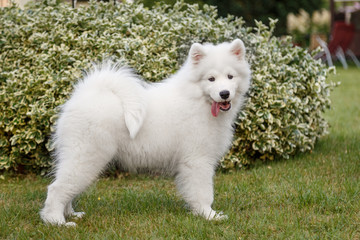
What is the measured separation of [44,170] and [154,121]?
2.00 m

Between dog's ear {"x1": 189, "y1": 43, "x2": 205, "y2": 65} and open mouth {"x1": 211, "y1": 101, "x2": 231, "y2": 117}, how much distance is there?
0.34m

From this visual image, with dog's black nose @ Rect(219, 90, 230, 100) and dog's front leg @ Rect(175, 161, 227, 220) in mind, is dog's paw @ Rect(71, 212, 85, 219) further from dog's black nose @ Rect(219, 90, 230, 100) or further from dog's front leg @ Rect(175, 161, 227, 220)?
dog's black nose @ Rect(219, 90, 230, 100)

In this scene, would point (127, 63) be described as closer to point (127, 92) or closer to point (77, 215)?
point (127, 92)

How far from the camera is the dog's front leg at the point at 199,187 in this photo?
3684 mm

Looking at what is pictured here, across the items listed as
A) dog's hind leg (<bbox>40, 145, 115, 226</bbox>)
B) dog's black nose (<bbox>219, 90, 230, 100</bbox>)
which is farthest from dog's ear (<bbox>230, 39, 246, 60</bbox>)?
dog's hind leg (<bbox>40, 145, 115, 226</bbox>)

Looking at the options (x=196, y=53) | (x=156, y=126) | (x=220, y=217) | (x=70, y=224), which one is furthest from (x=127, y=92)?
(x=220, y=217)

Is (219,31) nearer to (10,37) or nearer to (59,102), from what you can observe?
(59,102)

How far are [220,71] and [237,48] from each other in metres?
0.23

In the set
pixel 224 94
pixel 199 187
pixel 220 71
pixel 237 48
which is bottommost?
pixel 199 187

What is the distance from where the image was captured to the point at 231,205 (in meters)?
4.08

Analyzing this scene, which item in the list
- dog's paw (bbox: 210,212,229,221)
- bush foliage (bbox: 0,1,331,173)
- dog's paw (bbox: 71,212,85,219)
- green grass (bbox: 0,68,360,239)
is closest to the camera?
green grass (bbox: 0,68,360,239)

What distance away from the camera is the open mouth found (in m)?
3.60

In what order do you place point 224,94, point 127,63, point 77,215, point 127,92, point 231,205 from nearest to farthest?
1. point 224,94
2. point 127,92
3. point 77,215
4. point 231,205
5. point 127,63

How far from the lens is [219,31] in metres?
5.46
